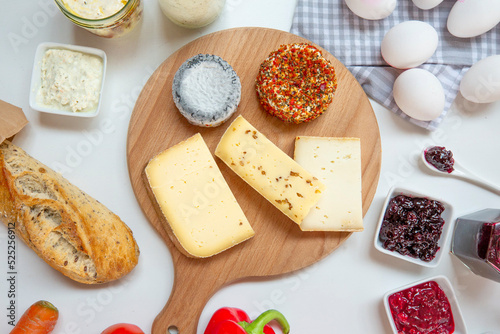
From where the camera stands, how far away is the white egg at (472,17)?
1918 millimetres

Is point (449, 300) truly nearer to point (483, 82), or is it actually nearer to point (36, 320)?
point (483, 82)

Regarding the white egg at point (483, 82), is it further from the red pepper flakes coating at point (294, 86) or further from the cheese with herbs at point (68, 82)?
the cheese with herbs at point (68, 82)

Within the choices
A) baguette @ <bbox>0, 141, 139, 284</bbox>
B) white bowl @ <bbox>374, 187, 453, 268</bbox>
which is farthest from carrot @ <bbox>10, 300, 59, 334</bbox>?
white bowl @ <bbox>374, 187, 453, 268</bbox>

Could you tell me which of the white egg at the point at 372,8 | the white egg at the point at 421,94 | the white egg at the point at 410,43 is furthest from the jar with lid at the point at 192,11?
the white egg at the point at 421,94

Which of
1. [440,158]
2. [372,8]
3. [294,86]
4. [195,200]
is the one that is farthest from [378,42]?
[195,200]

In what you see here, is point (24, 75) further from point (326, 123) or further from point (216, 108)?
point (326, 123)

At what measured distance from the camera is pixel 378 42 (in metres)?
2.14

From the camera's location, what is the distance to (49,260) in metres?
1.81

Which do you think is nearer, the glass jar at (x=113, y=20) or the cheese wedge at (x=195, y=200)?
the glass jar at (x=113, y=20)

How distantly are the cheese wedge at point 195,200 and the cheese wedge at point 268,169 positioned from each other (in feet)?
0.40

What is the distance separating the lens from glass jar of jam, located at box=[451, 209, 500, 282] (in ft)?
6.29

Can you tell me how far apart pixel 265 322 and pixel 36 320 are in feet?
3.56

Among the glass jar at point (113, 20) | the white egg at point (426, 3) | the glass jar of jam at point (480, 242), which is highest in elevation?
the glass jar at point (113, 20)

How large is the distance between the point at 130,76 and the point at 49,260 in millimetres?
965
